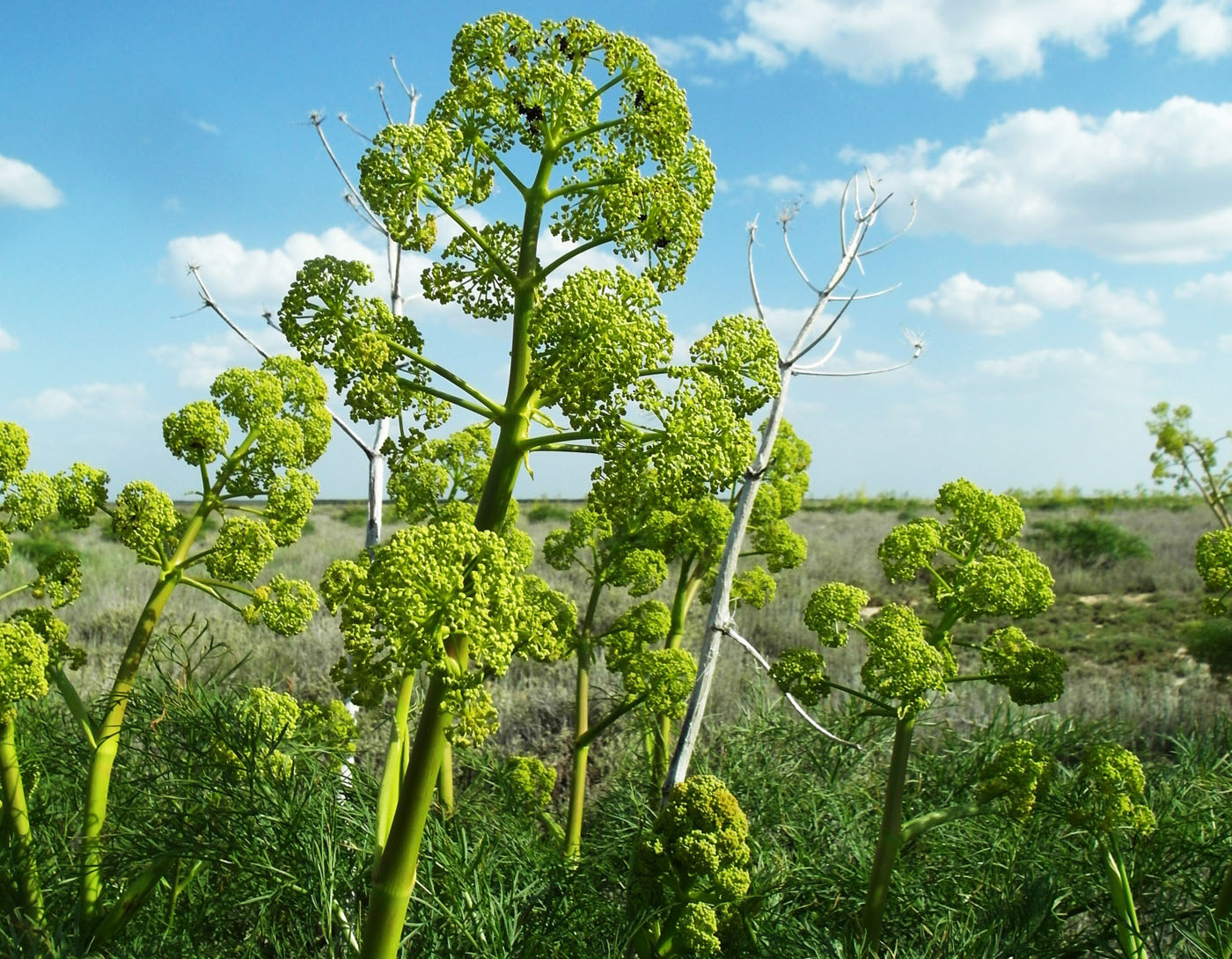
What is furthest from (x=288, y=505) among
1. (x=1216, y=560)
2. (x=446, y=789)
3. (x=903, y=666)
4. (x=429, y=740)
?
(x=1216, y=560)

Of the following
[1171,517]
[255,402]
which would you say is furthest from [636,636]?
[1171,517]

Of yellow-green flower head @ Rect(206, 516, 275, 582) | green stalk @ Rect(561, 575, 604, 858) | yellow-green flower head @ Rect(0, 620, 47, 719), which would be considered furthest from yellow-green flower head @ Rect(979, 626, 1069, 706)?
yellow-green flower head @ Rect(0, 620, 47, 719)

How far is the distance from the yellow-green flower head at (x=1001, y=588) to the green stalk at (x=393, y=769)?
2.10 m

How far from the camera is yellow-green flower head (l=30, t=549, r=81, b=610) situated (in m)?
3.94

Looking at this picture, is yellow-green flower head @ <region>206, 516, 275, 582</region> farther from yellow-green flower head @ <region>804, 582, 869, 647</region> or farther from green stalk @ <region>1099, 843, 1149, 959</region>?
green stalk @ <region>1099, 843, 1149, 959</region>

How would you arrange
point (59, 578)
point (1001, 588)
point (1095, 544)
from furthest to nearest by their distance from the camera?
point (1095, 544) < point (59, 578) < point (1001, 588)

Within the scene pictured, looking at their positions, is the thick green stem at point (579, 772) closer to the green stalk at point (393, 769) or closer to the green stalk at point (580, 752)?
the green stalk at point (580, 752)

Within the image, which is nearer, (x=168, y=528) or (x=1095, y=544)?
(x=168, y=528)

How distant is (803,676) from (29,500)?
3181mm

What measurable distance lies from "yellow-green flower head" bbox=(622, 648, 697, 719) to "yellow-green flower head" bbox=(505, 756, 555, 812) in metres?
0.91

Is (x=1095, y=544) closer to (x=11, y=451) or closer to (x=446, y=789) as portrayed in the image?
(x=446, y=789)

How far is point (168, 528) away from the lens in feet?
12.4

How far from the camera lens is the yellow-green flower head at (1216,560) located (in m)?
3.72

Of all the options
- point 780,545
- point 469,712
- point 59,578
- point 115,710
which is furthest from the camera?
point 780,545
